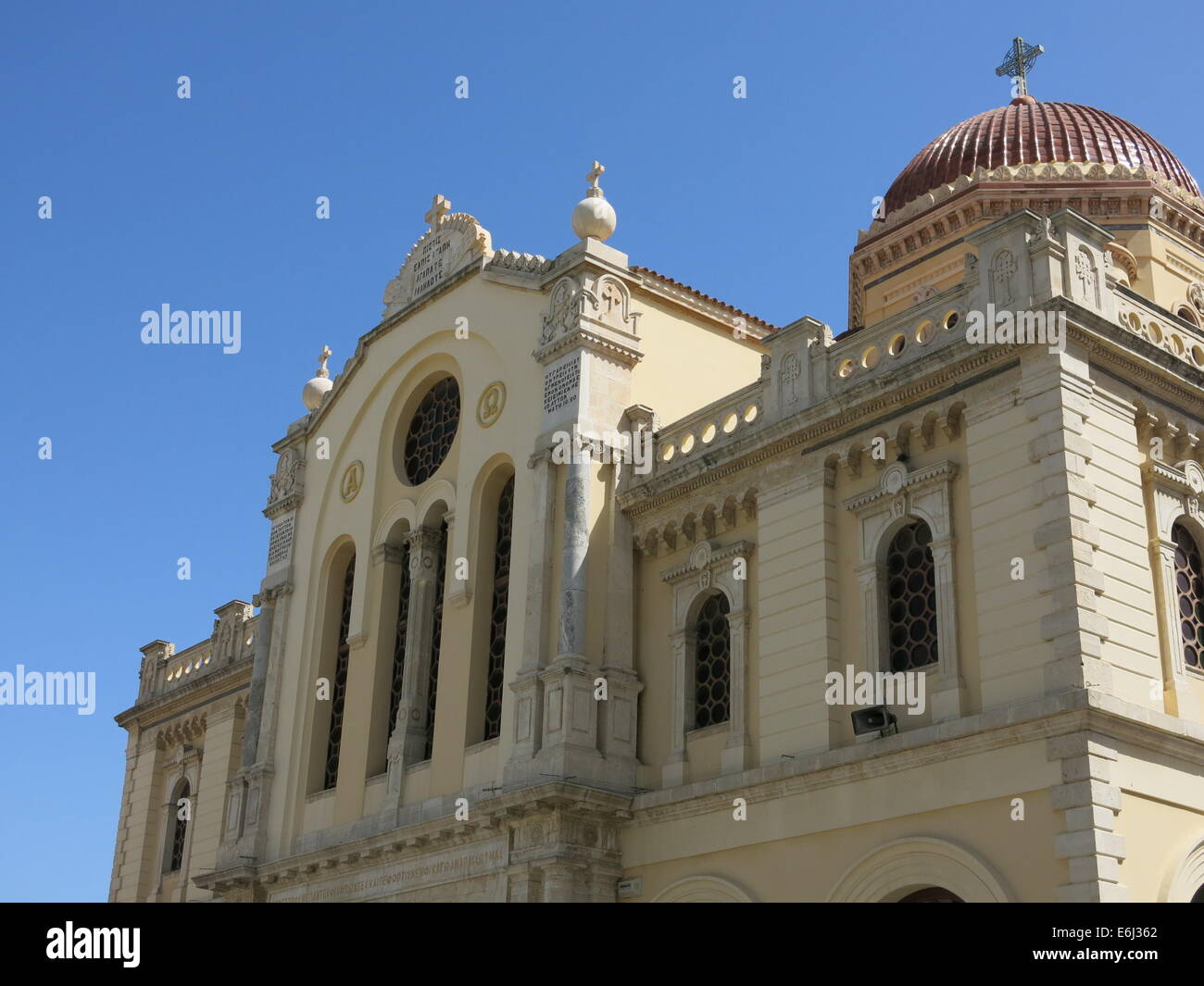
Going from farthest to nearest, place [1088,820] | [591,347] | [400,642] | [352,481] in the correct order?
[352,481]
[400,642]
[591,347]
[1088,820]

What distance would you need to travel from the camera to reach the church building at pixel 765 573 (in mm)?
15203

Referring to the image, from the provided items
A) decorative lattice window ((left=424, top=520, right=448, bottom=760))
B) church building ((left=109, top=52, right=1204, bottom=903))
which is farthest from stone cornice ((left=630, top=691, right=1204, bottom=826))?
decorative lattice window ((left=424, top=520, right=448, bottom=760))

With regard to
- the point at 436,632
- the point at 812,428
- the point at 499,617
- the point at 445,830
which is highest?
the point at 812,428

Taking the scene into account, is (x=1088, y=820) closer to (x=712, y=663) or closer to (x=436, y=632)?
(x=712, y=663)

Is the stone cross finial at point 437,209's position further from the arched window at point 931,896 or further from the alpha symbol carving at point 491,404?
the arched window at point 931,896

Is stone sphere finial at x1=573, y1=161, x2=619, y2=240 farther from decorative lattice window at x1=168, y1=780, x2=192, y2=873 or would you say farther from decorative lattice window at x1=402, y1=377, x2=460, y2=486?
decorative lattice window at x1=168, y1=780, x2=192, y2=873

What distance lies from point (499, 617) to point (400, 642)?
2764mm

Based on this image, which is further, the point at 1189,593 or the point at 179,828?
the point at 179,828

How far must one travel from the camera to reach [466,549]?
22.7 m

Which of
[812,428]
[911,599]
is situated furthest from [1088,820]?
[812,428]

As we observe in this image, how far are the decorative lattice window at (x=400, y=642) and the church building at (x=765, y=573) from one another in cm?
11

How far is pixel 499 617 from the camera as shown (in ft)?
72.7

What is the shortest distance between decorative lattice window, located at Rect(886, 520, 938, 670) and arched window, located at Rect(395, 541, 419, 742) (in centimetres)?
892

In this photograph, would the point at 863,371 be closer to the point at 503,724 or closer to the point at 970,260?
the point at 970,260
